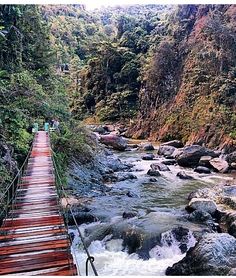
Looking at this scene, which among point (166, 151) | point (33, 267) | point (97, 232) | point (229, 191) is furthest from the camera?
point (166, 151)

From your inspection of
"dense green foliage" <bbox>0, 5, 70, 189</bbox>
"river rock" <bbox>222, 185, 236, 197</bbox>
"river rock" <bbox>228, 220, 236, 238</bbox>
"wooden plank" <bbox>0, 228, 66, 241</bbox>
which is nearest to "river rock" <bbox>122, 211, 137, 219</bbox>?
"river rock" <bbox>228, 220, 236, 238</bbox>

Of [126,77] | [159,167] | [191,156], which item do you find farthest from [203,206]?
[126,77]

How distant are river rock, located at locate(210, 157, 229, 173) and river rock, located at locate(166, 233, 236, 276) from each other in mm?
7316

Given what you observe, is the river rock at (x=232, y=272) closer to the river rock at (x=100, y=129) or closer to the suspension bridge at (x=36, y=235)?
the suspension bridge at (x=36, y=235)

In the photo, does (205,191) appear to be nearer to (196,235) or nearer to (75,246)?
(196,235)

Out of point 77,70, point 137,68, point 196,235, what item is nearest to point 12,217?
point 196,235

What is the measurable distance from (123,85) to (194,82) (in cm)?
847

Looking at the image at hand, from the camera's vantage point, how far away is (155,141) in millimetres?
21781

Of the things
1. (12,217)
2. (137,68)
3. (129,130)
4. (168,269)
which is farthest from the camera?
(137,68)

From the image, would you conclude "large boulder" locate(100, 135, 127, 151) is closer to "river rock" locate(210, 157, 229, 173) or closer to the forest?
the forest

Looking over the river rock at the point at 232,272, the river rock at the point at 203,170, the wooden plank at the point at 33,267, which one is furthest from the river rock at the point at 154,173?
the wooden plank at the point at 33,267

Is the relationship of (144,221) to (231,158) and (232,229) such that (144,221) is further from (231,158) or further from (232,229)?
(231,158)

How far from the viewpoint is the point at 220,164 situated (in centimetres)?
1305

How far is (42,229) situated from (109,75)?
2645cm
